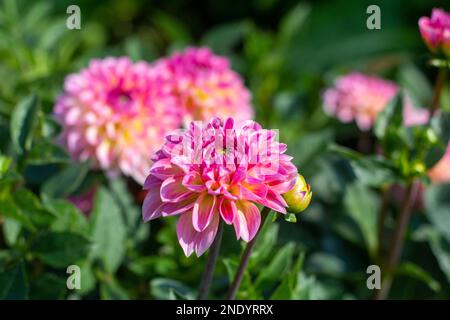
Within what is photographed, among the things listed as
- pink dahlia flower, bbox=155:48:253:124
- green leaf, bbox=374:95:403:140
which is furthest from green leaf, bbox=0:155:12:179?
green leaf, bbox=374:95:403:140

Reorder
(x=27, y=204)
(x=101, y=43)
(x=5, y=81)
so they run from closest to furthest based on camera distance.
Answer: (x=27, y=204)
(x=5, y=81)
(x=101, y=43)

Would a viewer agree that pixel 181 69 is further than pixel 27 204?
Yes

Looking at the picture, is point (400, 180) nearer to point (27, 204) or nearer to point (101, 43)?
point (27, 204)

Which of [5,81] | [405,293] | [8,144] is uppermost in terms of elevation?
[5,81]

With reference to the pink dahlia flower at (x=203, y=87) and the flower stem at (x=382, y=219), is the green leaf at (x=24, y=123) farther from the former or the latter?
the flower stem at (x=382, y=219)

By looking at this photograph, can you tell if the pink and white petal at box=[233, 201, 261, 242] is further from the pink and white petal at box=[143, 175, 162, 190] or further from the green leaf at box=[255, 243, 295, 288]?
the green leaf at box=[255, 243, 295, 288]

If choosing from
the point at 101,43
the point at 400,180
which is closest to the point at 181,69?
the point at 400,180

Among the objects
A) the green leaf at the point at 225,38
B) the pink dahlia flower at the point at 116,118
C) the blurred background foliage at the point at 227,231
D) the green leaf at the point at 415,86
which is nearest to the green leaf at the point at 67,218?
the blurred background foliage at the point at 227,231

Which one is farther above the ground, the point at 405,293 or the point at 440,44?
the point at 440,44
